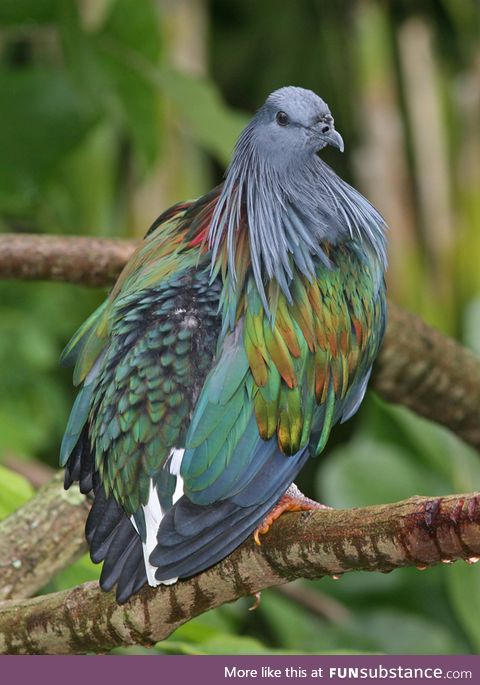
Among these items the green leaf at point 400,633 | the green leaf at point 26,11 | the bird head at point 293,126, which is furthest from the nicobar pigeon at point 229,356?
the green leaf at point 400,633

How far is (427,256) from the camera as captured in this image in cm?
497

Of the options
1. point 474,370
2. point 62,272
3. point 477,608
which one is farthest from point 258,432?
point 477,608


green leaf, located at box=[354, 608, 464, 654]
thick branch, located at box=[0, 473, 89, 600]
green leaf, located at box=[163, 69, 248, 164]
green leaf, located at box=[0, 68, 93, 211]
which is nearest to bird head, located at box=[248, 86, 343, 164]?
thick branch, located at box=[0, 473, 89, 600]

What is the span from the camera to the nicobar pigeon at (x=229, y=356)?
1.94 meters

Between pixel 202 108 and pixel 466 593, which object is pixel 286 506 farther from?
pixel 202 108

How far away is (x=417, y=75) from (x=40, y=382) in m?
1.96

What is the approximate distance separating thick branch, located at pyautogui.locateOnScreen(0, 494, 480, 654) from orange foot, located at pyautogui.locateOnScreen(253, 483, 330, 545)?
2cm

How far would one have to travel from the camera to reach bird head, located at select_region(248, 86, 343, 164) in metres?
2.19

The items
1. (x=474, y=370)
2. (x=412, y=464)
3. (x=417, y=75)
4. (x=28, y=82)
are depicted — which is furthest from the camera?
(x=417, y=75)

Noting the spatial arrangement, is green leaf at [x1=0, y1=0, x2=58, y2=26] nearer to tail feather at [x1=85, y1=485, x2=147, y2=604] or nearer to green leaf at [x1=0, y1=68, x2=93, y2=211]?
green leaf at [x1=0, y1=68, x2=93, y2=211]

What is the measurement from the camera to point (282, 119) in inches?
87.5

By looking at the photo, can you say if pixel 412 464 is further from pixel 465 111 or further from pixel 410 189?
pixel 465 111

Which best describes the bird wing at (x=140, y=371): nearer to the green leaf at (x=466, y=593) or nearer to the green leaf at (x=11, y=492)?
the green leaf at (x=11, y=492)

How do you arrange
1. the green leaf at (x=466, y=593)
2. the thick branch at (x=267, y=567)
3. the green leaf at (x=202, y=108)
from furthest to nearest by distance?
the green leaf at (x=202, y=108) < the green leaf at (x=466, y=593) < the thick branch at (x=267, y=567)
